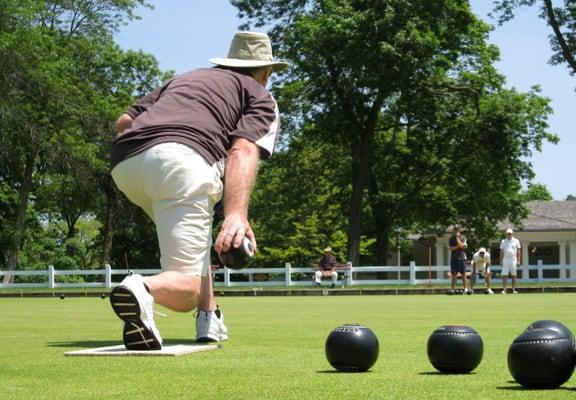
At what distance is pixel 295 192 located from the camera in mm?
55312

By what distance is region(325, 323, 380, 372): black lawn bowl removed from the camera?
571 centimetres

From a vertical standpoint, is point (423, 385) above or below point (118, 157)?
below

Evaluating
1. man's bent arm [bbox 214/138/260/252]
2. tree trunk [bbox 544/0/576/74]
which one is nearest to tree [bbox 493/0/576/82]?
tree trunk [bbox 544/0/576/74]

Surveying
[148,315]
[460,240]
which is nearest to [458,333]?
[148,315]

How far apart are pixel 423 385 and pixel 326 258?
107 ft

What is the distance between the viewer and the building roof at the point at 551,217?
79.7 meters

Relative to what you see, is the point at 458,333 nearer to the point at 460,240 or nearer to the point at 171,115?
the point at 171,115

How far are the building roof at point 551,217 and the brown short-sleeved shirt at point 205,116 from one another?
69716 millimetres

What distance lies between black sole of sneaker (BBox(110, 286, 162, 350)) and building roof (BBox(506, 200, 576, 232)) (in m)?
70.2

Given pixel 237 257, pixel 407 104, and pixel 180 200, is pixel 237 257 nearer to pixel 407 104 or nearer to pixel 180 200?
pixel 180 200

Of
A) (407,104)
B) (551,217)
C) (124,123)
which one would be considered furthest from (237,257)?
(551,217)

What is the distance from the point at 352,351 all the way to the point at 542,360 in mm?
1115

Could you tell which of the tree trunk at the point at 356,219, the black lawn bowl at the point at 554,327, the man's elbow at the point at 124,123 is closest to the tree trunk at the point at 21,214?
the tree trunk at the point at 356,219

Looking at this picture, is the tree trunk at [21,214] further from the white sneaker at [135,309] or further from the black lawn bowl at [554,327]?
the black lawn bowl at [554,327]
